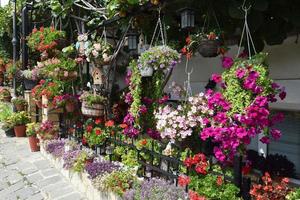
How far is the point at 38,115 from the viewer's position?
890 centimetres

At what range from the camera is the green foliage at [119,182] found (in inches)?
165

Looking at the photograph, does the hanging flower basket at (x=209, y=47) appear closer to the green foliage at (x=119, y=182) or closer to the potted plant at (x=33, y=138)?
the green foliage at (x=119, y=182)

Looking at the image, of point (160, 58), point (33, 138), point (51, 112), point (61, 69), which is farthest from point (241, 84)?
point (33, 138)

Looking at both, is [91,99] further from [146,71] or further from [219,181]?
[219,181]

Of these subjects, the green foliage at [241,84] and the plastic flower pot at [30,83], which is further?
the plastic flower pot at [30,83]

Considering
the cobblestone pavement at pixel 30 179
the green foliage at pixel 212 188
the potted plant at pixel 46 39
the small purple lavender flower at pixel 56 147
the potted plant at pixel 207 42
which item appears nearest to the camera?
the green foliage at pixel 212 188

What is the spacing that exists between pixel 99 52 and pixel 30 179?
2.33m

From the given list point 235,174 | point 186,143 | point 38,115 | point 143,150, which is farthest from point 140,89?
point 38,115

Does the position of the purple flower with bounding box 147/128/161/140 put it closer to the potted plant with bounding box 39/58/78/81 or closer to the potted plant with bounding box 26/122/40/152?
the potted plant with bounding box 39/58/78/81

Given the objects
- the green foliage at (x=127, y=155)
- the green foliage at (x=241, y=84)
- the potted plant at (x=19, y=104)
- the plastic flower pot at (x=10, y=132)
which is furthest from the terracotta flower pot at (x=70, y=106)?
the green foliage at (x=241, y=84)

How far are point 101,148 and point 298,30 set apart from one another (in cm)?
335

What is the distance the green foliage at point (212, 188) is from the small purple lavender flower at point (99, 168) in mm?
1455

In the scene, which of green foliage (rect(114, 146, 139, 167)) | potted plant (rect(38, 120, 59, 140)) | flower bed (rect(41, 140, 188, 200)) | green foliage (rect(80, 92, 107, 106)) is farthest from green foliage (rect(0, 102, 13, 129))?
green foliage (rect(114, 146, 139, 167))

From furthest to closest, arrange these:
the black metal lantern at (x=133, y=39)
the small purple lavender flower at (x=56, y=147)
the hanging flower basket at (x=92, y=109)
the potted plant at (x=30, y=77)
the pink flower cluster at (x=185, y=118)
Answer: the potted plant at (x=30, y=77), the small purple lavender flower at (x=56, y=147), the hanging flower basket at (x=92, y=109), the black metal lantern at (x=133, y=39), the pink flower cluster at (x=185, y=118)
